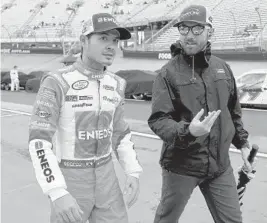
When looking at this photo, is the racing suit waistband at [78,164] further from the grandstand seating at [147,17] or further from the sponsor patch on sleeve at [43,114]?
the grandstand seating at [147,17]

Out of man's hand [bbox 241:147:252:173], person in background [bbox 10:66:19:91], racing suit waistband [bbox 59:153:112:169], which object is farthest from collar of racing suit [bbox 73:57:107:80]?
person in background [bbox 10:66:19:91]

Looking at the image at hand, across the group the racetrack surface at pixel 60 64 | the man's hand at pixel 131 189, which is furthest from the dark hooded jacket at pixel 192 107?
the racetrack surface at pixel 60 64

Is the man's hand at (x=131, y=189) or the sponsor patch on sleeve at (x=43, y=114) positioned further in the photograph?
the man's hand at (x=131, y=189)

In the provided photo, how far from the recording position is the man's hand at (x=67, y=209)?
2182 mm

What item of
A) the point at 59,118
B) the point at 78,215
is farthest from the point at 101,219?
the point at 59,118

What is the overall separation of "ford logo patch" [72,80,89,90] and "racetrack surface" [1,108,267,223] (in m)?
2.41

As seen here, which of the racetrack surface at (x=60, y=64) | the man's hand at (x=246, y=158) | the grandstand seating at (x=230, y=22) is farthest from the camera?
the grandstand seating at (x=230, y=22)

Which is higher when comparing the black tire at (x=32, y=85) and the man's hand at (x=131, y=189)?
the man's hand at (x=131, y=189)

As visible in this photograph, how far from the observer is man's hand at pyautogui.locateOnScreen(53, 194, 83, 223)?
2.18 meters

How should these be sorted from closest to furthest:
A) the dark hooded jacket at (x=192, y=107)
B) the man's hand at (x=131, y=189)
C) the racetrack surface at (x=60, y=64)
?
1. the man's hand at (x=131, y=189)
2. the dark hooded jacket at (x=192, y=107)
3. the racetrack surface at (x=60, y=64)

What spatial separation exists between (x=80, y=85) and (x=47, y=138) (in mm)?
393

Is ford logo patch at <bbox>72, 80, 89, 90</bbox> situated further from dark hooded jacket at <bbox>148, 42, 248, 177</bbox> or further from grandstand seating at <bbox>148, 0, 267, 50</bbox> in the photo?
grandstand seating at <bbox>148, 0, 267, 50</bbox>

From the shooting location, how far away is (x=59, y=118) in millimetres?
2490

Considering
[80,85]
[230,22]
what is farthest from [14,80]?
[80,85]
